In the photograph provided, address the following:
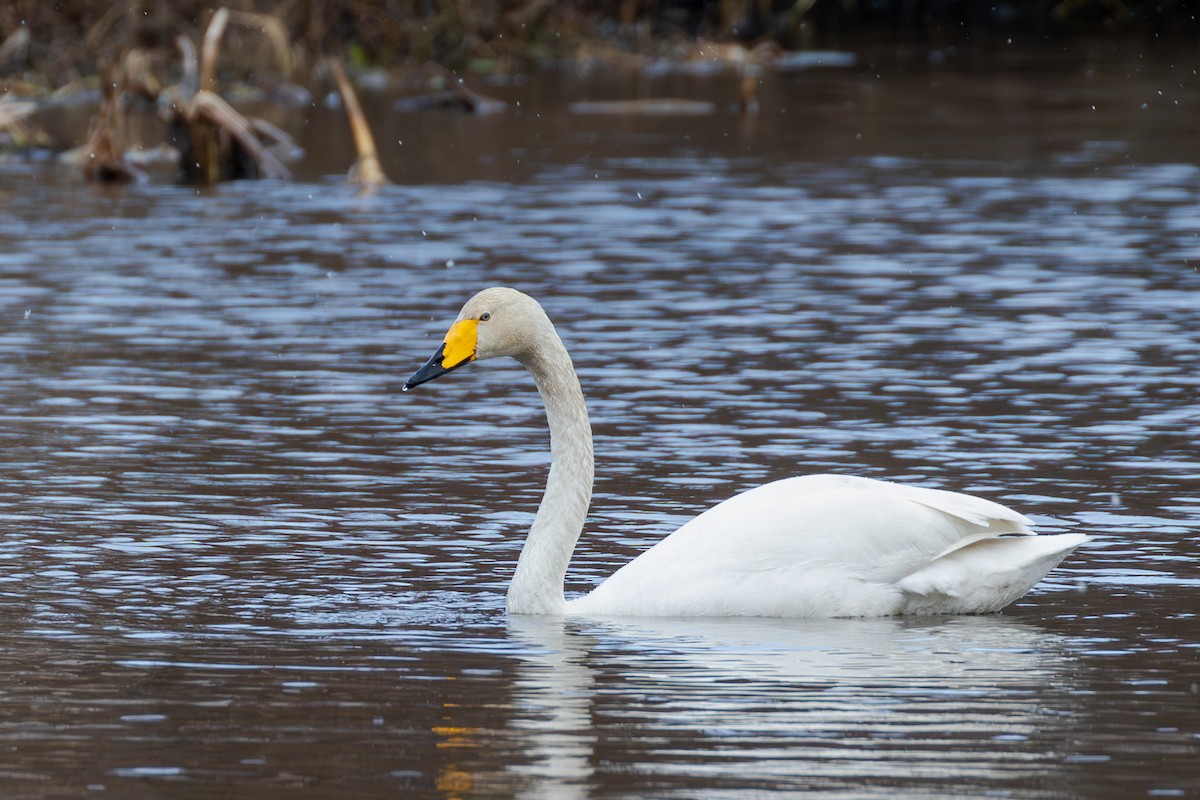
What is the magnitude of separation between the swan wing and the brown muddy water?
0.15 meters

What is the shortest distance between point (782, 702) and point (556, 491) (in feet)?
6.66

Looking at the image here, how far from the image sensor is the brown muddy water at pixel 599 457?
24.2ft

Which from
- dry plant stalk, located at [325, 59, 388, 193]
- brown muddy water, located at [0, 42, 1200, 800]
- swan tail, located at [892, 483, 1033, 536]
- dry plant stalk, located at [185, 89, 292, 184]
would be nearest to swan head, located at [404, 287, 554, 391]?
brown muddy water, located at [0, 42, 1200, 800]

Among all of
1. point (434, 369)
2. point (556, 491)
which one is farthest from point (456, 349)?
point (556, 491)

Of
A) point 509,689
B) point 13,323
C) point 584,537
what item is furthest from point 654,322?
point 509,689

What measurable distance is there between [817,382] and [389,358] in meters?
3.07

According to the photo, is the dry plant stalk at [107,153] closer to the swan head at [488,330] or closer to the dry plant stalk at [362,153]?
the dry plant stalk at [362,153]

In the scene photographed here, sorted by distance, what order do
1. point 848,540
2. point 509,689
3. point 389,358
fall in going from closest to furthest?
point 509,689
point 848,540
point 389,358

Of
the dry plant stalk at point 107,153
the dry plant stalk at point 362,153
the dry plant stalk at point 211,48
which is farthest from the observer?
the dry plant stalk at point 107,153

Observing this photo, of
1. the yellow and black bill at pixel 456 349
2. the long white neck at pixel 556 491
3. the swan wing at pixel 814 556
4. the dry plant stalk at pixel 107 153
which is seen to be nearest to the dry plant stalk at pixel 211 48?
the dry plant stalk at pixel 107 153

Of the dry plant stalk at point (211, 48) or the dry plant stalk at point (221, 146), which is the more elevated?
the dry plant stalk at point (211, 48)

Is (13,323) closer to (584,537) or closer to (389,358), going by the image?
(389,358)

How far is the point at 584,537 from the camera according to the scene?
36.2ft

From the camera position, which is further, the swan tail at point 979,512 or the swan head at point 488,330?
the swan head at point 488,330
